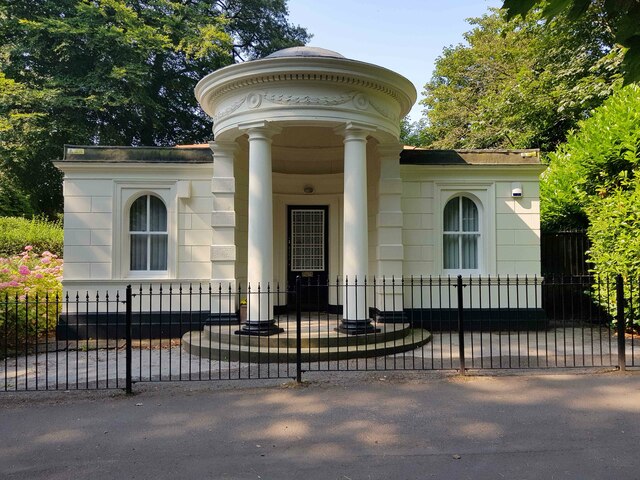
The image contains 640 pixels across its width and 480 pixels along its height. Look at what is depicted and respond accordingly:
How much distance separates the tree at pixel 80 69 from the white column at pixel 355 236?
15.5m

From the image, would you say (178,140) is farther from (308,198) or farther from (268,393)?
(268,393)

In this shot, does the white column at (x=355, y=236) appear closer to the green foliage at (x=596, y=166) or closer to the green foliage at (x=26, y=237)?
the green foliage at (x=596, y=166)

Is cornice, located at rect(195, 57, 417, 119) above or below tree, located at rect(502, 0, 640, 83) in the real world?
above

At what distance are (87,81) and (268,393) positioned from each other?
19.6 meters

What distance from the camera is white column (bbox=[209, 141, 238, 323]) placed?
9438 mm

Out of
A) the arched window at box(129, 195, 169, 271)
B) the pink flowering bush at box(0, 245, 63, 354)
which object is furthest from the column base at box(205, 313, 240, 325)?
the pink flowering bush at box(0, 245, 63, 354)

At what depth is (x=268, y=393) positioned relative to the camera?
19.2ft

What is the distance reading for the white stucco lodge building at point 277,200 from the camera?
8.33 meters

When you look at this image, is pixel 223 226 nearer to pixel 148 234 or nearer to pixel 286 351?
pixel 148 234

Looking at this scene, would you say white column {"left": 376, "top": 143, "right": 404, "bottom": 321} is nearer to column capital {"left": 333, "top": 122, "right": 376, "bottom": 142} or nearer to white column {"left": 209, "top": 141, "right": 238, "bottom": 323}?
column capital {"left": 333, "top": 122, "right": 376, "bottom": 142}

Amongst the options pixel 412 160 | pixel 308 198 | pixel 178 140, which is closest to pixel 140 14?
pixel 178 140

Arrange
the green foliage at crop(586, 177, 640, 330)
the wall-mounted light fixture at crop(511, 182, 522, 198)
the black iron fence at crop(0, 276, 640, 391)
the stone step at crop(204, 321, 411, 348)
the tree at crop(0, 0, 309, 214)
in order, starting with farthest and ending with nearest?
the tree at crop(0, 0, 309, 214)
the wall-mounted light fixture at crop(511, 182, 522, 198)
the green foliage at crop(586, 177, 640, 330)
the stone step at crop(204, 321, 411, 348)
the black iron fence at crop(0, 276, 640, 391)

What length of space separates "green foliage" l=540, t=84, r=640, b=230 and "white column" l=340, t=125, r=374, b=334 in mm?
5638

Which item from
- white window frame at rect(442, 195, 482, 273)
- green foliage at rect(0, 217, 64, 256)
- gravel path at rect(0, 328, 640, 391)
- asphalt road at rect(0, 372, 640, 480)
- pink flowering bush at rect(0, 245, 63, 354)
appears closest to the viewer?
asphalt road at rect(0, 372, 640, 480)
